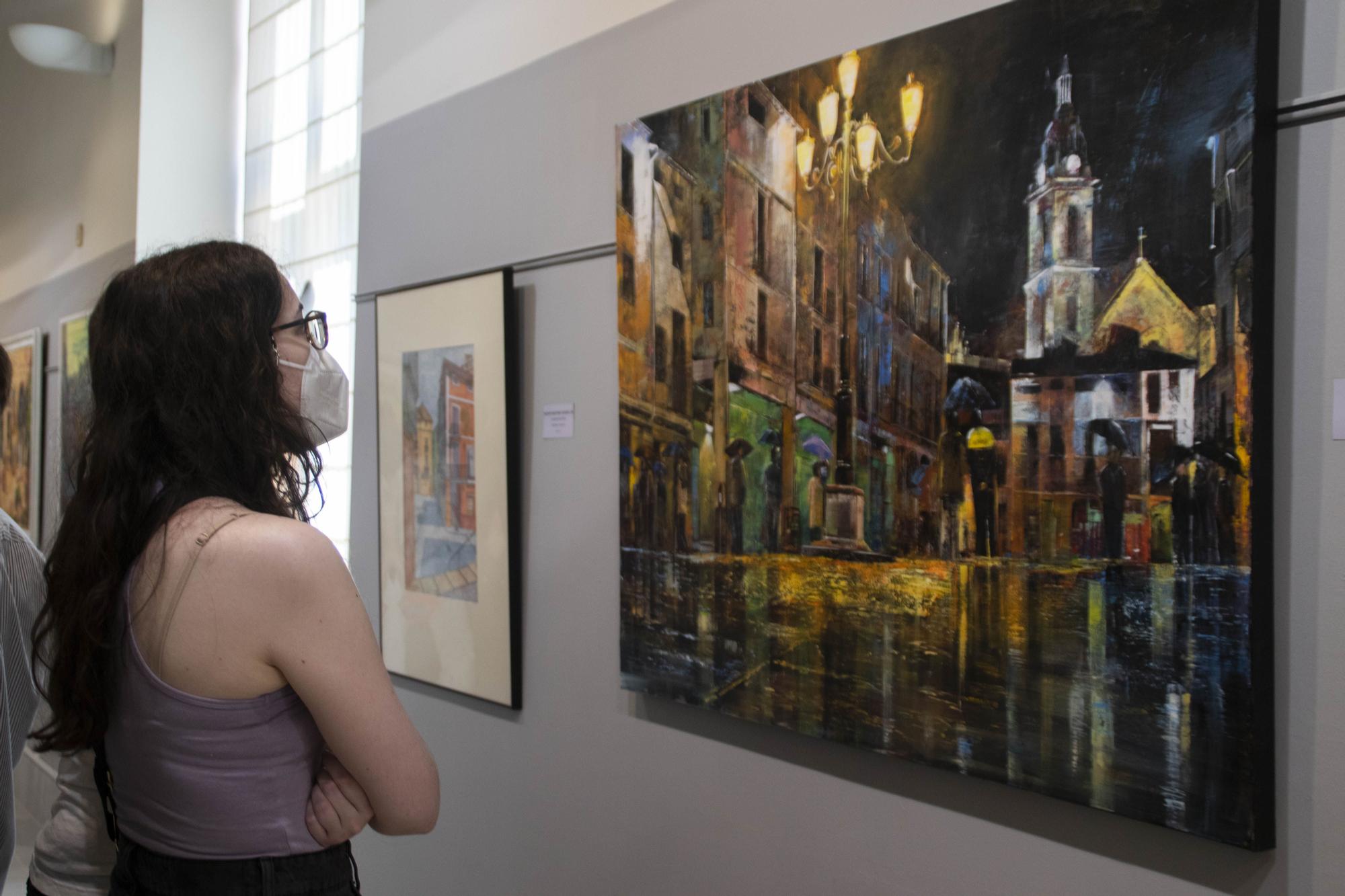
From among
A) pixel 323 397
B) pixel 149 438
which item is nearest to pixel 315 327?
pixel 323 397

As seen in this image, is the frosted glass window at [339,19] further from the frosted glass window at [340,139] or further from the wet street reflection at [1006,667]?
the wet street reflection at [1006,667]

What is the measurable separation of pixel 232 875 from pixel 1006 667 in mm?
1571

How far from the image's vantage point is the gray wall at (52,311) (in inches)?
289

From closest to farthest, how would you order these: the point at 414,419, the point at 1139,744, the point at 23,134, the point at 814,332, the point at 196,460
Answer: the point at 196,460 → the point at 1139,744 → the point at 814,332 → the point at 414,419 → the point at 23,134

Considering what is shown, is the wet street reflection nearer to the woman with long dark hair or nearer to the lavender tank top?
the woman with long dark hair

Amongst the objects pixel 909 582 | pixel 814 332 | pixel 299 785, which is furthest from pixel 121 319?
pixel 909 582

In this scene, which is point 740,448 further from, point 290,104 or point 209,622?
point 290,104

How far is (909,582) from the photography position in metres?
2.45

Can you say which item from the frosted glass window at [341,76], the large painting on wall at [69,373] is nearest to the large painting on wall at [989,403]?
the frosted glass window at [341,76]

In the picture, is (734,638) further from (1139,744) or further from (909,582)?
(1139,744)

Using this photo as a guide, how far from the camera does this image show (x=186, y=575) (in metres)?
1.74

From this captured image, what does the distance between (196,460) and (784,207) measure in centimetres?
157

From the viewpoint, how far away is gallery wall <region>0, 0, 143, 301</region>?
7.11 m

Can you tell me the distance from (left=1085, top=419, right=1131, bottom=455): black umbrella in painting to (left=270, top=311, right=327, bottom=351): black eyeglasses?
1.57 metres
